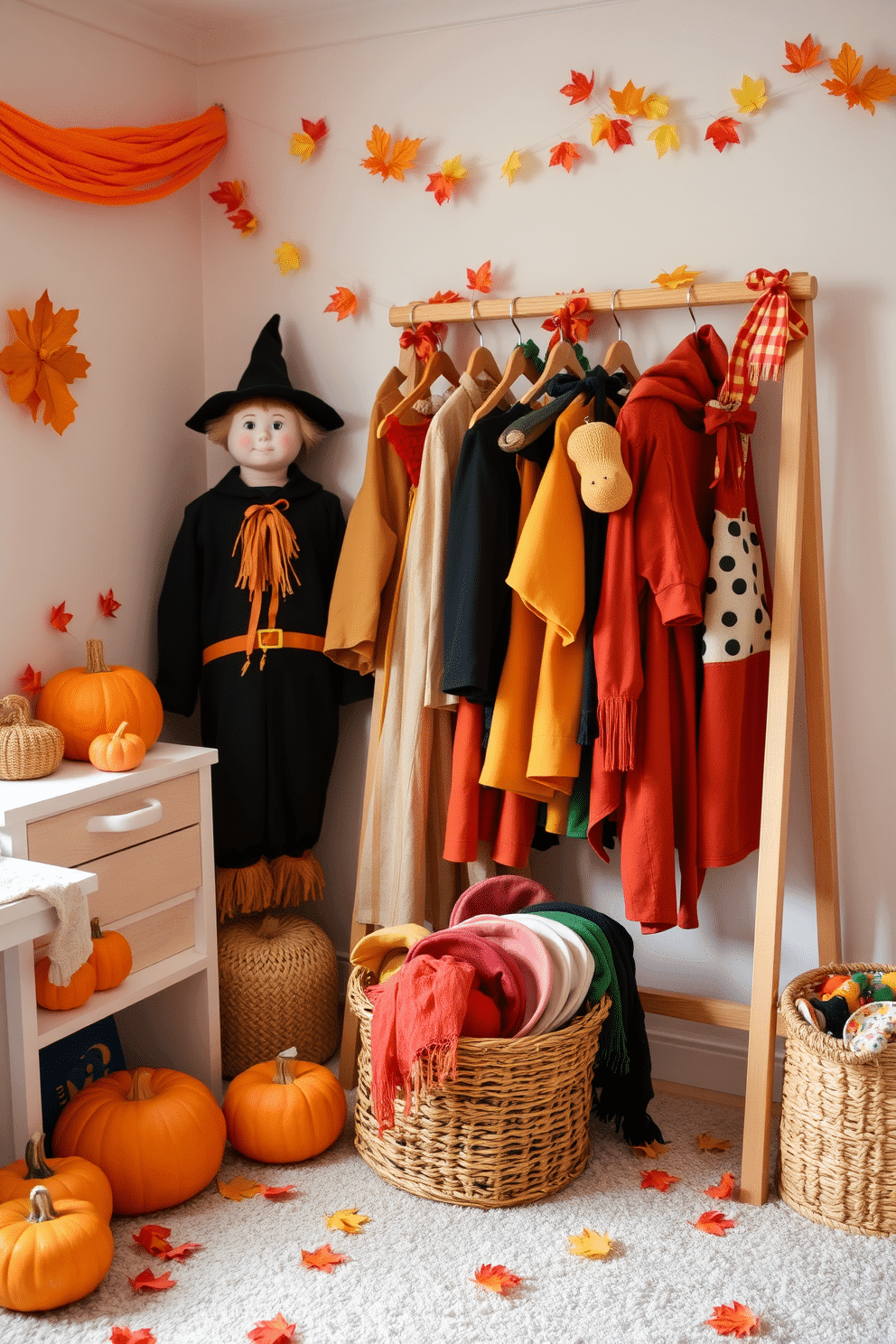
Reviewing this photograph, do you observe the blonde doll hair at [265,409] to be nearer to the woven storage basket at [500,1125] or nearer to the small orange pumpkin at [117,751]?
the small orange pumpkin at [117,751]

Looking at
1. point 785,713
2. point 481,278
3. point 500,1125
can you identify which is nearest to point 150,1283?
point 500,1125

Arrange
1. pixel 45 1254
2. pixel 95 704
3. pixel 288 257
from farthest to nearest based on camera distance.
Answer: pixel 288 257
pixel 95 704
pixel 45 1254

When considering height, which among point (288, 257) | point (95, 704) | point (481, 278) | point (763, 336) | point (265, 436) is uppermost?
point (288, 257)

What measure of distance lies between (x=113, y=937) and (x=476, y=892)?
71 centimetres

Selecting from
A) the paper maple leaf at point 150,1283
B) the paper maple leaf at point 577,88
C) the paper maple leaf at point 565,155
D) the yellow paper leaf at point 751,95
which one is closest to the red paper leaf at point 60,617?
the paper maple leaf at point 150,1283

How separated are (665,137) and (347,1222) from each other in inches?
86.5

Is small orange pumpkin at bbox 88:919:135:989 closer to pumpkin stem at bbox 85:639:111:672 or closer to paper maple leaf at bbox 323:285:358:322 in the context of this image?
pumpkin stem at bbox 85:639:111:672

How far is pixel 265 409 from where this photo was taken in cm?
267

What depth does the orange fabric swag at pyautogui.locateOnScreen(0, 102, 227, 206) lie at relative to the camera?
7.54ft

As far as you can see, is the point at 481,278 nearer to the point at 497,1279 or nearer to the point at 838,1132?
the point at 838,1132

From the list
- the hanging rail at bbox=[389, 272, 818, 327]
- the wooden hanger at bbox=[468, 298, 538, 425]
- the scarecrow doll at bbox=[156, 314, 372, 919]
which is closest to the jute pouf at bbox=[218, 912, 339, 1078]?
the scarecrow doll at bbox=[156, 314, 372, 919]

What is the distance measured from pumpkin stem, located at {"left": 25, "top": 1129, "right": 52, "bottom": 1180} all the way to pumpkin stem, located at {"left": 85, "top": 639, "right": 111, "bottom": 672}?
94 cm

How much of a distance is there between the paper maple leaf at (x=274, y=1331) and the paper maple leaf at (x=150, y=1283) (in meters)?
0.19

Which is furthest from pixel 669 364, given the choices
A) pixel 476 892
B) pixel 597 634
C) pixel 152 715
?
pixel 152 715
